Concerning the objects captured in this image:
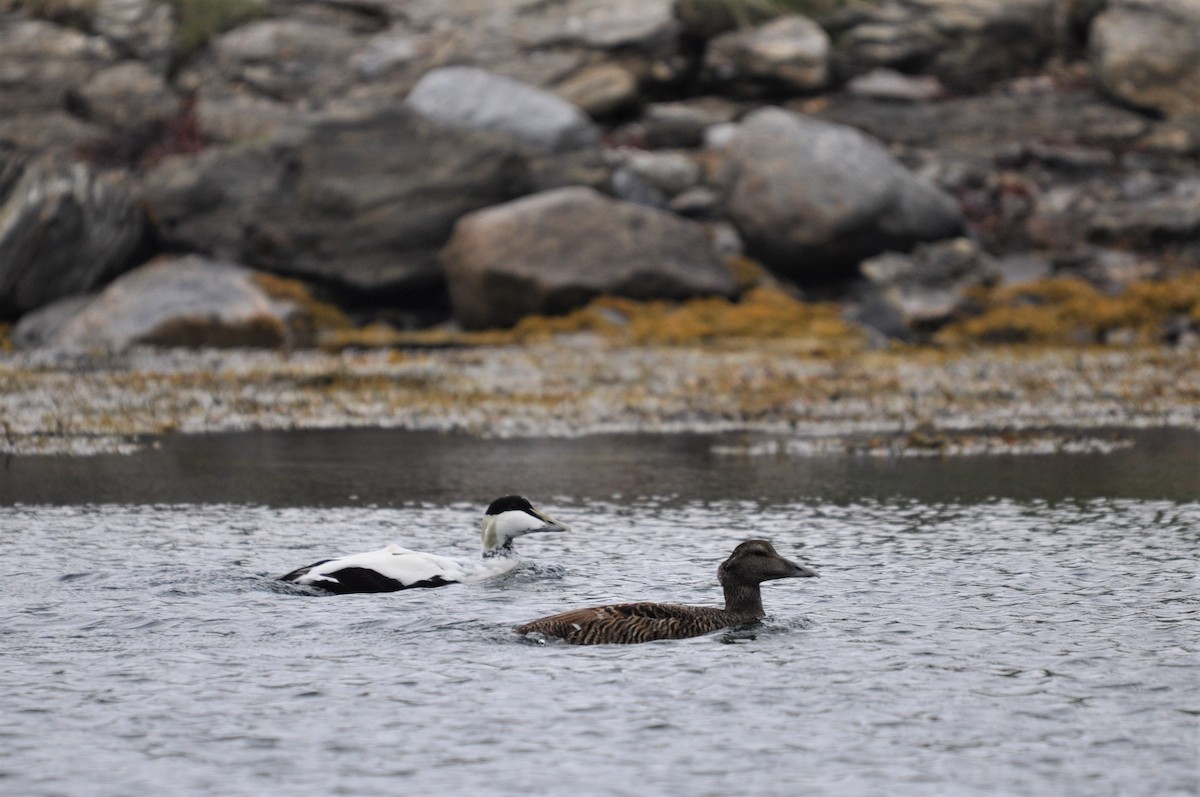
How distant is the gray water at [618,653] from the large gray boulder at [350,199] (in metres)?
19.5

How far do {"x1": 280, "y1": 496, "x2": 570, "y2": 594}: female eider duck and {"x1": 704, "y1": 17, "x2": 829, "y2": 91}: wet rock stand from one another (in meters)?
33.7

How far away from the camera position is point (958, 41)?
4475 cm

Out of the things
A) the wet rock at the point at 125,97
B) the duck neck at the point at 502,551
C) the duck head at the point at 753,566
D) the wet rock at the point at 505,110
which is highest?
the wet rock at the point at 125,97

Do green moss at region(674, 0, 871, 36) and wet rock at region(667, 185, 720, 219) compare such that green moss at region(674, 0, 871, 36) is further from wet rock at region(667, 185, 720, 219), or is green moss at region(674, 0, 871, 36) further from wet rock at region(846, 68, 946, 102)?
wet rock at region(667, 185, 720, 219)

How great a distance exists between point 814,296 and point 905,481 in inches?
781

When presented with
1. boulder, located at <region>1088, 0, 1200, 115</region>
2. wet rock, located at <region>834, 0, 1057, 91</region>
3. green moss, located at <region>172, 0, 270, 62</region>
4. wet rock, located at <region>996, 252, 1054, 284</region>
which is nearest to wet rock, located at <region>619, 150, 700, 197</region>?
wet rock, located at <region>996, 252, 1054, 284</region>

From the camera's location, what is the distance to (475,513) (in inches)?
552

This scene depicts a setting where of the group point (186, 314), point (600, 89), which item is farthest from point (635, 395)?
point (600, 89)

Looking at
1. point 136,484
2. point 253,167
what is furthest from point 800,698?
point 253,167

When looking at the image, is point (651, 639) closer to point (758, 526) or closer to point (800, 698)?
point (800, 698)

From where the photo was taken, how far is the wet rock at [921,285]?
31.6m

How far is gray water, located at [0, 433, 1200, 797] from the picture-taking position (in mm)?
6871

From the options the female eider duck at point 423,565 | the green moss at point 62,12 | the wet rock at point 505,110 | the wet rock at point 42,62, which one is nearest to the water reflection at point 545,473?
the female eider duck at point 423,565

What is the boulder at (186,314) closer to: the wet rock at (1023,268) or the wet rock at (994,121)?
the wet rock at (1023,268)
